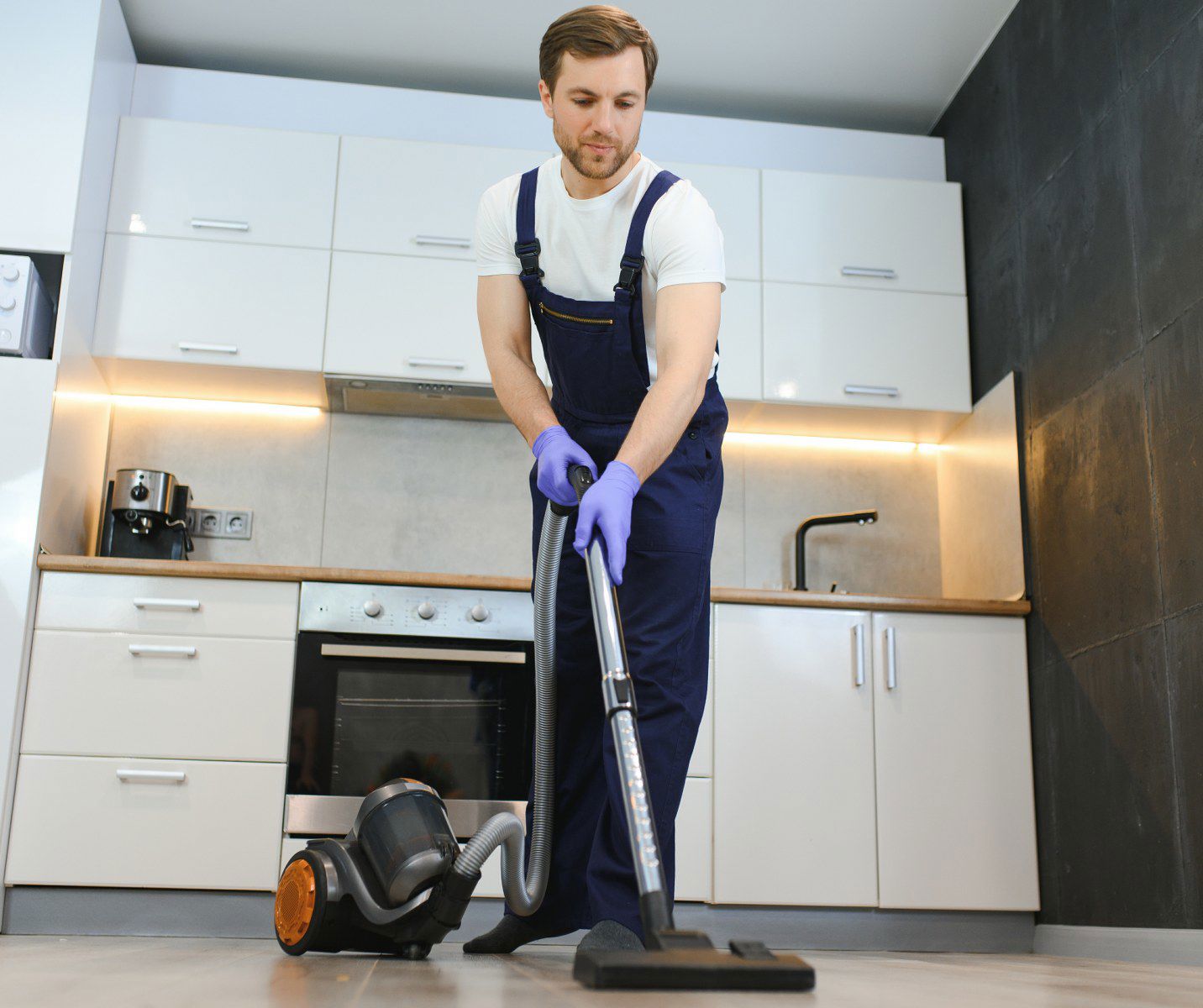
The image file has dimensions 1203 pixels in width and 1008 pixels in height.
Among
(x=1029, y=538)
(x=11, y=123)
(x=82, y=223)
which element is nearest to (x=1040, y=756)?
(x=1029, y=538)

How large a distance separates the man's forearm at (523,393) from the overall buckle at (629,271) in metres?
0.19

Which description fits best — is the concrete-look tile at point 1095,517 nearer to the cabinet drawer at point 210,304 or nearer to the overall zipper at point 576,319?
the overall zipper at point 576,319

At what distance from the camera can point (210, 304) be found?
3482 millimetres

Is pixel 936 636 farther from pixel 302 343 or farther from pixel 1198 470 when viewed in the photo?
pixel 302 343

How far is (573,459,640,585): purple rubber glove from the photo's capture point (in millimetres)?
→ 1592

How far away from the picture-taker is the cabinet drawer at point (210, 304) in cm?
345

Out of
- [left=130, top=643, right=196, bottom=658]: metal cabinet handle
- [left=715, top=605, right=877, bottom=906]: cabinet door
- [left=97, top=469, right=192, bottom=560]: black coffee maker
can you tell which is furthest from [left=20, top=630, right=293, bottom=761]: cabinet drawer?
[left=715, top=605, right=877, bottom=906]: cabinet door

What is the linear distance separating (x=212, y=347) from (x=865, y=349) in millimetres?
1845

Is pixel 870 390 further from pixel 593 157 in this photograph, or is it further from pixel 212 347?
pixel 593 157

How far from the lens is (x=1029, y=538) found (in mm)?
3346

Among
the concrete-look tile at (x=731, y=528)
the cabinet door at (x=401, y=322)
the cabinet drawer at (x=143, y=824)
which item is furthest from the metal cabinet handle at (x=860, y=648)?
the cabinet drawer at (x=143, y=824)

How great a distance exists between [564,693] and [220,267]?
2091 mm

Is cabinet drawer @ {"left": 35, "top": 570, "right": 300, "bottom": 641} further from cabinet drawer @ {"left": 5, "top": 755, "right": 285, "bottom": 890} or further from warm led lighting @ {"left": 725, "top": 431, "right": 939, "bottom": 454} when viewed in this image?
warm led lighting @ {"left": 725, "top": 431, "right": 939, "bottom": 454}

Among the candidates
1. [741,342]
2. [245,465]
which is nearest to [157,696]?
[245,465]
